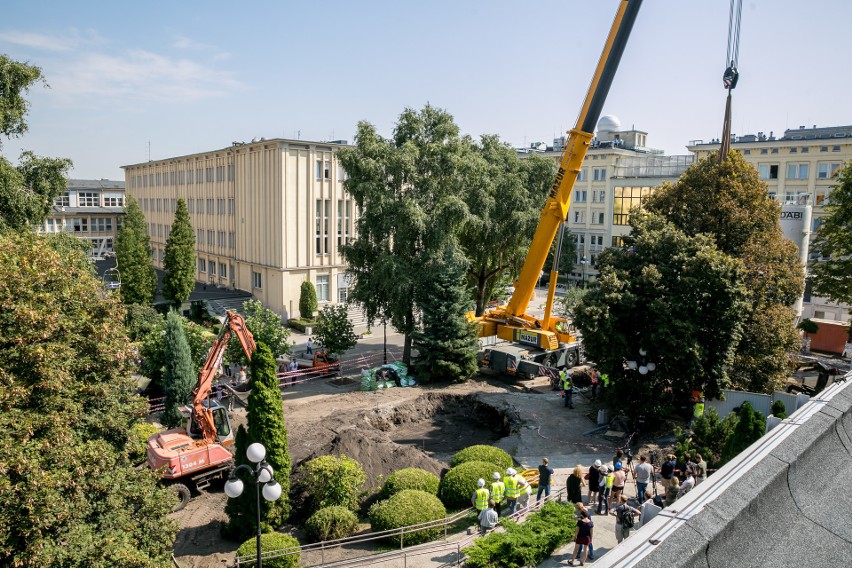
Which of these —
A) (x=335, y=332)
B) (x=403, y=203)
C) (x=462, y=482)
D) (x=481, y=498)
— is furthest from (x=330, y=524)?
(x=403, y=203)

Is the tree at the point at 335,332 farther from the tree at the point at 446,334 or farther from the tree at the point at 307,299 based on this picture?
the tree at the point at 307,299

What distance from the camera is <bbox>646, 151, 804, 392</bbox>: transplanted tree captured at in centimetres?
2397

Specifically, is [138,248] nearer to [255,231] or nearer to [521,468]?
[255,231]

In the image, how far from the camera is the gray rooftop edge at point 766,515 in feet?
14.9

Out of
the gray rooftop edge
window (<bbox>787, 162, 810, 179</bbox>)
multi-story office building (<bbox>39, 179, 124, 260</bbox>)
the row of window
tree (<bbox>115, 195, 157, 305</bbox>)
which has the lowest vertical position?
tree (<bbox>115, 195, 157, 305</bbox>)

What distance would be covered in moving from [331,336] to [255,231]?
56.6 ft

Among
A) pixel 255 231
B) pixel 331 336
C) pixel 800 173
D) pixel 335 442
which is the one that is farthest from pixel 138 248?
pixel 800 173

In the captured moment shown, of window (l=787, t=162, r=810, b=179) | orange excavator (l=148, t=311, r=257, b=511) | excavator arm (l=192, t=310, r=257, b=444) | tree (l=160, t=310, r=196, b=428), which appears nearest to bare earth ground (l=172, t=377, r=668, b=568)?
orange excavator (l=148, t=311, r=257, b=511)

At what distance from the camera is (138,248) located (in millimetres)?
41594

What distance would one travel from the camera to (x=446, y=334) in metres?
29.7

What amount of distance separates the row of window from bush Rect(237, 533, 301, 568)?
38.8 metres

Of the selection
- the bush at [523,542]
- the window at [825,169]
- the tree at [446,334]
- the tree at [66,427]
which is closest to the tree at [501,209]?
the tree at [446,334]

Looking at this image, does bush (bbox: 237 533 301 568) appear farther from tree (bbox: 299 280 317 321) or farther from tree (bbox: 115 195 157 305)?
tree (bbox: 115 195 157 305)

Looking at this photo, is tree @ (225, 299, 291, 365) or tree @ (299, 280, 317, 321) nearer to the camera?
tree @ (225, 299, 291, 365)
